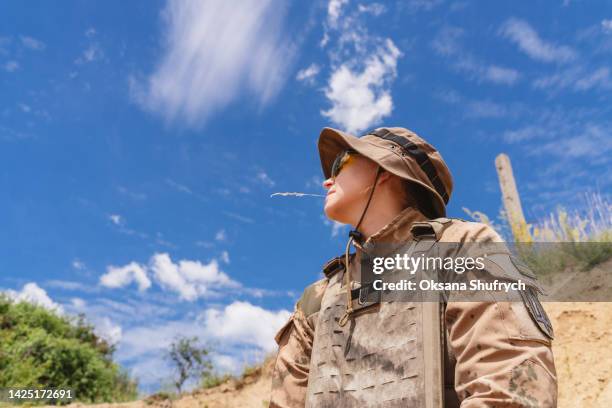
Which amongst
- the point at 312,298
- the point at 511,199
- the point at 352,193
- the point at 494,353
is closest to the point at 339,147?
the point at 352,193

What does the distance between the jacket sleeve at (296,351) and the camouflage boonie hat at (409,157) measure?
2.75 feet

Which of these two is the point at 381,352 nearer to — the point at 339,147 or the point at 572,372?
the point at 339,147

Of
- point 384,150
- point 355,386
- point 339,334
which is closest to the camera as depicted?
point 355,386

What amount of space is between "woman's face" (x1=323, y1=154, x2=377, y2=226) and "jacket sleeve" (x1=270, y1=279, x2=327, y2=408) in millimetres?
462

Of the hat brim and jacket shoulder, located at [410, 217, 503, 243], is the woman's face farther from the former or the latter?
jacket shoulder, located at [410, 217, 503, 243]

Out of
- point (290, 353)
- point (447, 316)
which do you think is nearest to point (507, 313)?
point (447, 316)

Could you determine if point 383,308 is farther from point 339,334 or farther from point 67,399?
point 67,399

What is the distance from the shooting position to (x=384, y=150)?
2984 mm

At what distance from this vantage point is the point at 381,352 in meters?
2.45

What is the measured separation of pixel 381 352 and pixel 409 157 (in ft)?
3.63

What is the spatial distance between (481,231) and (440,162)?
0.63m

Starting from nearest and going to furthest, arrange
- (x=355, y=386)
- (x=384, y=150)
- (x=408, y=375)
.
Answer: (x=408, y=375) < (x=355, y=386) < (x=384, y=150)

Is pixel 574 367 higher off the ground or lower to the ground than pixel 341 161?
higher

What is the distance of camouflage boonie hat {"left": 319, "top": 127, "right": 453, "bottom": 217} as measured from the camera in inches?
115
